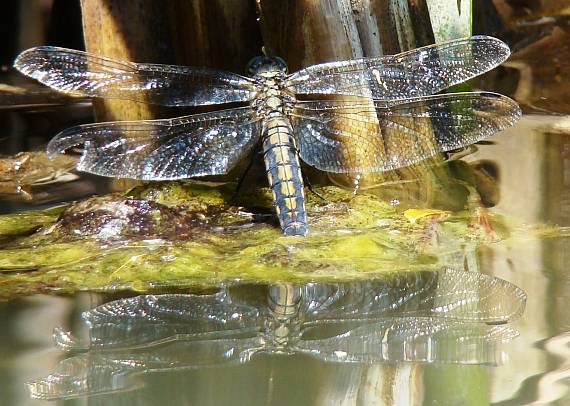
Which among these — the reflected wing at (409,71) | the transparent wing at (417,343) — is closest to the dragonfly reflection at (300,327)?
the transparent wing at (417,343)

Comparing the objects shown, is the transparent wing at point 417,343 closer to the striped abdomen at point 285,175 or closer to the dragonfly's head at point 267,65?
the striped abdomen at point 285,175

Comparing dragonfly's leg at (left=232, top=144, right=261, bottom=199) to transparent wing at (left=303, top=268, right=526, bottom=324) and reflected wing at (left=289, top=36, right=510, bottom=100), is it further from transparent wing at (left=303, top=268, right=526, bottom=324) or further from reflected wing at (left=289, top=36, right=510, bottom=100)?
transparent wing at (left=303, top=268, right=526, bottom=324)

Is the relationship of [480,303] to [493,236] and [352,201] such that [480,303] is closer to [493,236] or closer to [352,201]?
[493,236]

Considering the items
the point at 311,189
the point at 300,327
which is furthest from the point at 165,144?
the point at 300,327

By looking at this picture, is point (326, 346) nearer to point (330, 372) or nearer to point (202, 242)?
point (330, 372)

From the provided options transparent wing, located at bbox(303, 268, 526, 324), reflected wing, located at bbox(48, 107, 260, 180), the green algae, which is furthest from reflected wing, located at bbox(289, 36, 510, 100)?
transparent wing, located at bbox(303, 268, 526, 324)

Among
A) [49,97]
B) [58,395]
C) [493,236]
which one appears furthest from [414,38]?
Answer: [49,97]
